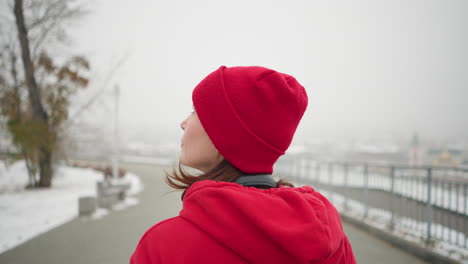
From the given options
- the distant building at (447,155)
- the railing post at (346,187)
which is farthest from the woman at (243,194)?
the distant building at (447,155)

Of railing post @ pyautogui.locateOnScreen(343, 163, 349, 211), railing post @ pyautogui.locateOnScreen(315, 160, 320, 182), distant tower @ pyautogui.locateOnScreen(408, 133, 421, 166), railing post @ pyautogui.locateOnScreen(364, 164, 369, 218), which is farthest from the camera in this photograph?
distant tower @ pyautogui.locateOnScreen(408, 133, 421, 166)

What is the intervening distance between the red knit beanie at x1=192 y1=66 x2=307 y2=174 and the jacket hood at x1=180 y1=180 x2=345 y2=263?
0.64 ft

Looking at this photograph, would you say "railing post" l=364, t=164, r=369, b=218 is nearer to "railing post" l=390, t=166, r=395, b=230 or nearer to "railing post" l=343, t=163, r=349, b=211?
"railing post" l=390, t=166, r=395, b=230

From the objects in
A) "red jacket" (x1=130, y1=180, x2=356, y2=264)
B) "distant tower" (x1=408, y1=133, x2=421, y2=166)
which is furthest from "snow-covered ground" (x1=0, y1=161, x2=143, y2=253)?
"distant tower" (x1=408, y1=133, x2=421, y2=166)

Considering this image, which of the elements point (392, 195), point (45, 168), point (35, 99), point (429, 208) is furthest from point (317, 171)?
point (35, 99)

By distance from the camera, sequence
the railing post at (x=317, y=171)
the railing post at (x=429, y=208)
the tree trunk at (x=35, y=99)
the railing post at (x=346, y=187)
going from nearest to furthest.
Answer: the railing post at (x=429, y=208)
the railing post at (x=346, y=187)
the railing post at (x=317, y=171)
the tree trunk at (x=35, y=99)

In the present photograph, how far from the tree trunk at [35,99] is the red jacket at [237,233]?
12683 millimetres

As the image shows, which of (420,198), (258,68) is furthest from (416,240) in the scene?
(258,68)

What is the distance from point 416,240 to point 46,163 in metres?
13.1

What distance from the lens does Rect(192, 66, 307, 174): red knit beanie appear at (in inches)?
38.3

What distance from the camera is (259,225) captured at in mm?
778

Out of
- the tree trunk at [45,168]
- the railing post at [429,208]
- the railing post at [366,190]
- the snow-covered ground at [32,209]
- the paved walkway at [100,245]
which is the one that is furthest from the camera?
the tree trunk at [45,168]

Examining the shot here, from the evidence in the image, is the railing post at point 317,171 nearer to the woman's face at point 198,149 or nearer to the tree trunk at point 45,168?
the woman's face at point 198,149

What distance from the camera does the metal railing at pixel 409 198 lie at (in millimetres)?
4379
